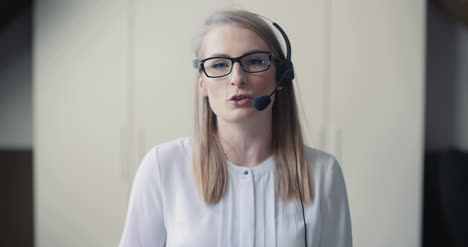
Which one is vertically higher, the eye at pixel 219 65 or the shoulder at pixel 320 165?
the eye at pixel 219 65

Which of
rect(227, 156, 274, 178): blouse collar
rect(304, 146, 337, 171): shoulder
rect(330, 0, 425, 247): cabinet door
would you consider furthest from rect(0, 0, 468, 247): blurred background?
rect(227, 156, 274, 178): blouse collar

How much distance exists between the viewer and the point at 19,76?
1964mm

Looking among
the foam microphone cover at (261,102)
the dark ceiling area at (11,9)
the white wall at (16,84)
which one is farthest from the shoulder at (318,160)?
the dark ceiling area at (11,9)

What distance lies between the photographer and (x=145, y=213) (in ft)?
2.60

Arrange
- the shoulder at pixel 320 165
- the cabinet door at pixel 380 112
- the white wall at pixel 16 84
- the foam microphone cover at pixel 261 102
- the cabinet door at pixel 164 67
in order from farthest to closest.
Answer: the white wall at pixel 16 84 < the cabinet door at pixel 164 67 < the cabinet door at pixel 380 112 < the shoulder at pixel 320 165 < the foam microphone cover at pixel 261 102

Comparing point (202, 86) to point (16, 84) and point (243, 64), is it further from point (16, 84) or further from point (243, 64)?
point (16, 84)

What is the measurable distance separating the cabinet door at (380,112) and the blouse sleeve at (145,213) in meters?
1.10

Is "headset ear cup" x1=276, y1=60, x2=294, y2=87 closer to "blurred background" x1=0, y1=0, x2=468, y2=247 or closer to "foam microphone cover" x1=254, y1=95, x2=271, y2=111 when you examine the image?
"foam microphone cover" x1=254, y1=95, x2=271, y2=111

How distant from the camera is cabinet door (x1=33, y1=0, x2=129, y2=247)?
5.57ft

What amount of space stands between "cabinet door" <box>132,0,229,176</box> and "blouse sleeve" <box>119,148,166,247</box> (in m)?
0.88

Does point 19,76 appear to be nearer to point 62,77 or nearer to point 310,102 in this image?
point 62,77

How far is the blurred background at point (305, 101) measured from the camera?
1566mm

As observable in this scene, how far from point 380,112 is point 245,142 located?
1.07 metres

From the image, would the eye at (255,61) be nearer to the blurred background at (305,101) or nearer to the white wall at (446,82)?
the blurred background at (305,101)
